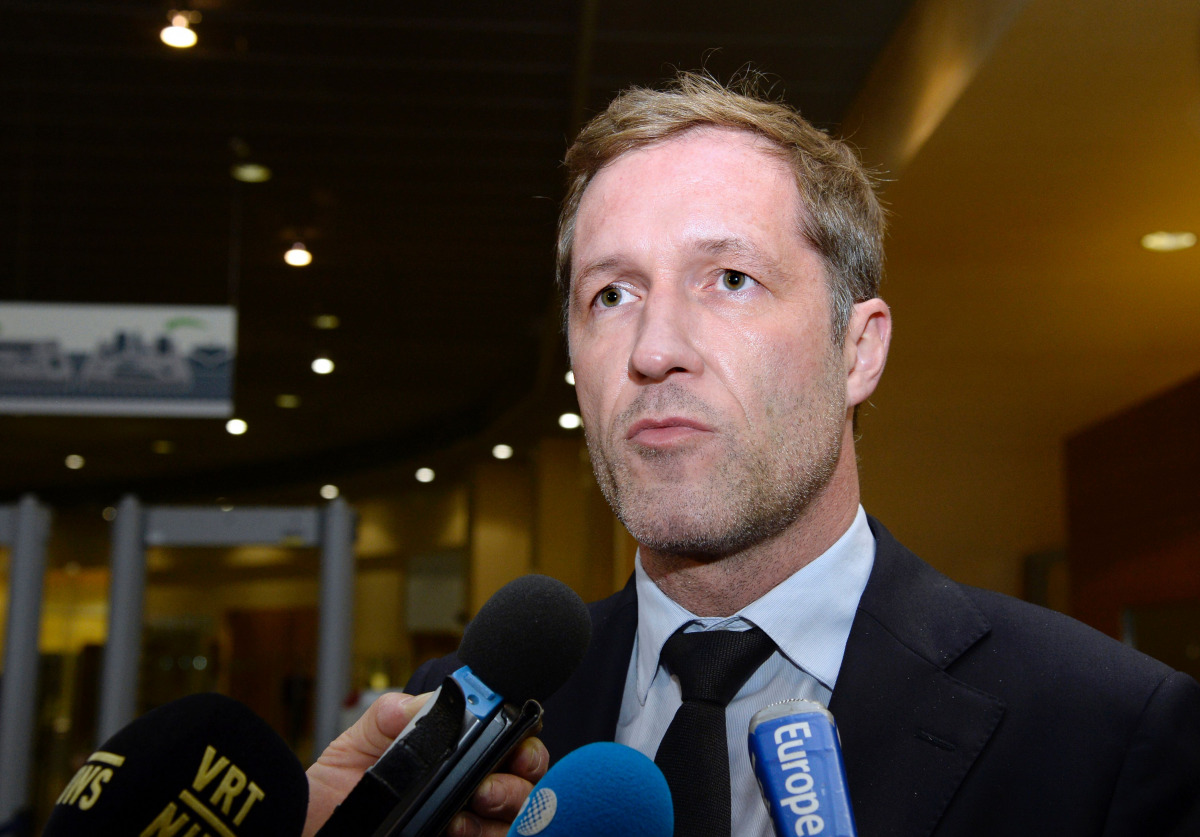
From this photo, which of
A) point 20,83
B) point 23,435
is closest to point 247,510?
point 20,83

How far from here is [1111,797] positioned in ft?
2.95

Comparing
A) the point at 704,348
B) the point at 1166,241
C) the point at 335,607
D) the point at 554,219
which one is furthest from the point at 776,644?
the point at 554,219

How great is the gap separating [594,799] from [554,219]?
5.35 metres

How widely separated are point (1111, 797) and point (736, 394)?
1.57 ft

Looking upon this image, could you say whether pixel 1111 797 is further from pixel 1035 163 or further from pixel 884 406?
pixel 884 406

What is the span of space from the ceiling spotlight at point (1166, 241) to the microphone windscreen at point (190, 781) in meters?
4.39

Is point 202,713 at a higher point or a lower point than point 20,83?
lower

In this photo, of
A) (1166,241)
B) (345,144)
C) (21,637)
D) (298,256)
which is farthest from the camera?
(298,256)

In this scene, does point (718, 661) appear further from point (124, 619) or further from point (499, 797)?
point (124, 619)

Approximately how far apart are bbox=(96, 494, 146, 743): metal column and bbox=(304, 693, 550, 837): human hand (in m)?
4.42

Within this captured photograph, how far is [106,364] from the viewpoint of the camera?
14.4ft

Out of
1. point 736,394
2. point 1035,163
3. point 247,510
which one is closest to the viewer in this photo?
point 736,394

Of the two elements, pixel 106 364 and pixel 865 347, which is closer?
pixel 865 347

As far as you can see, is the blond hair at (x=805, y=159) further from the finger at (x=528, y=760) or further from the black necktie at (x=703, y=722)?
the finger at (x=528, y=760)
